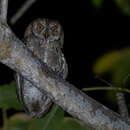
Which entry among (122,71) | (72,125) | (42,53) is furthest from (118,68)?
(42,53)

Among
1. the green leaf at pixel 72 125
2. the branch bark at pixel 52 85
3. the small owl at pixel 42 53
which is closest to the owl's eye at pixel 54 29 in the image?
the small owl at pixel 42 53

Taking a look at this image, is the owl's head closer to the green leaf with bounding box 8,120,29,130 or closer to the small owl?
the small owl

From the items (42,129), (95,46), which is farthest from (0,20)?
(95,46)

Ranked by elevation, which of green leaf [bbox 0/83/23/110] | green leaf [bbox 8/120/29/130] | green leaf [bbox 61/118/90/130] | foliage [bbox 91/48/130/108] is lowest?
green leaf [bbox 61/118/90/130]

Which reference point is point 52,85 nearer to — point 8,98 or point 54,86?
point 54,86

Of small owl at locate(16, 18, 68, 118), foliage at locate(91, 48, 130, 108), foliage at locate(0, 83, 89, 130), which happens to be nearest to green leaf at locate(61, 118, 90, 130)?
foliage at locate(0, 83, 89, 130)

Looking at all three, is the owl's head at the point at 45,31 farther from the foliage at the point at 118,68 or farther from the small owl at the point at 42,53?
the foliage at the point at 118,68

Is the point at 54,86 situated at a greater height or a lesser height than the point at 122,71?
greater
